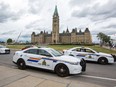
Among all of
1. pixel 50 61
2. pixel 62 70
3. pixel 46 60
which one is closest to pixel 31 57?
pixel 46 60

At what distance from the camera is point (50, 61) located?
9.38m

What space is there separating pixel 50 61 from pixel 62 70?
0.91 metres

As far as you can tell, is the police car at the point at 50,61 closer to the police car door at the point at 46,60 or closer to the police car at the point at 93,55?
the police car door at the point at 46,60

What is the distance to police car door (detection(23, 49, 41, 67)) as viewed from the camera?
33.0ft

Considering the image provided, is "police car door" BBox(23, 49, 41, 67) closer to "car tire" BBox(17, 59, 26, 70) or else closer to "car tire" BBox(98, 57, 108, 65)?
"car tire" BBox(17, 59, 26, 70)

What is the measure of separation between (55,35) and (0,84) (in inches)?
6090

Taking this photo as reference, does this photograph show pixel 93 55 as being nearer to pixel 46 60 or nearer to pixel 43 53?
pixel 43 53

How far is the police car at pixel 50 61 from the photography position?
8773 mm

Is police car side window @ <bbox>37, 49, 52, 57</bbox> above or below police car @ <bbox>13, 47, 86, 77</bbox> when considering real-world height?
above

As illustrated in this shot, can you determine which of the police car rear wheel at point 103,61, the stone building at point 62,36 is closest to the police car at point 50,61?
the police car rear wheel at point 103,61

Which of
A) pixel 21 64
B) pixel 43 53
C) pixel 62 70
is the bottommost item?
pixel 62 70

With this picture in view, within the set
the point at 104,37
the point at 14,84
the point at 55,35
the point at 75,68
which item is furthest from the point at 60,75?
the point at 55,35

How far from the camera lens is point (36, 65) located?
10.0 meters

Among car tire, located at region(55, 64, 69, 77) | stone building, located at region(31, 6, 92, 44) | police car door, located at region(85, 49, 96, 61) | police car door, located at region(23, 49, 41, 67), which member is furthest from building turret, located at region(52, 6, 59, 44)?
car tire, located at region(55, 64, 69, 77)
